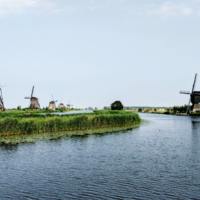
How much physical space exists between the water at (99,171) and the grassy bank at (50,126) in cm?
665

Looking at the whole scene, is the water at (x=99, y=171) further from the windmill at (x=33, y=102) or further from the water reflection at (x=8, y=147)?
the windmill at (x=33, y=102)

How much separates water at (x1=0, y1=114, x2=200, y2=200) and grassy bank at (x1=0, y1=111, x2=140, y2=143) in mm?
6649

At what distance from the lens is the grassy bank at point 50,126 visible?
5094 centimetres

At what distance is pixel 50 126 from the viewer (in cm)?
5600

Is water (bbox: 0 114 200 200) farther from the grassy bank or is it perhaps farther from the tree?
the tree

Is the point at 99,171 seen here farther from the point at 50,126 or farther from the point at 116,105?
the point at 116,105

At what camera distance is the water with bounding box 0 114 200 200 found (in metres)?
23.3

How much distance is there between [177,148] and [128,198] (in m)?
22.4

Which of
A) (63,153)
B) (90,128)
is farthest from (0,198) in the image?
(90,128)

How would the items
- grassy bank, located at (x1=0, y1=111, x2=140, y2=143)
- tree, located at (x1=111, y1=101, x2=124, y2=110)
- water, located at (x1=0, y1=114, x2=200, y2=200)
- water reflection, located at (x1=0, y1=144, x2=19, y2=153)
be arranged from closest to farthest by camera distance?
water, located at (x1=0, y1=114, x2=200, y2=200), water reflection, located at (x1=0, y1=144, x2=19, y2=153), grassy bank, located at (x1=0, y1=111, x2=140, y2=143), tree, located at (x1=111, y1=101, x2=124, y2=110)

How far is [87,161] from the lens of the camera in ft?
112

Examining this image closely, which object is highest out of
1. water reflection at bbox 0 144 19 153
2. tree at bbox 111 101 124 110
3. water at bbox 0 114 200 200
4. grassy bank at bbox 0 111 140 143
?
tree at bbox 111 101 124 110

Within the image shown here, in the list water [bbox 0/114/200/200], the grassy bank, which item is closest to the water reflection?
water [bbox 0/114/200/200]

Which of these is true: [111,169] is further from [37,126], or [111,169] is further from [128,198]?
[37,126]
